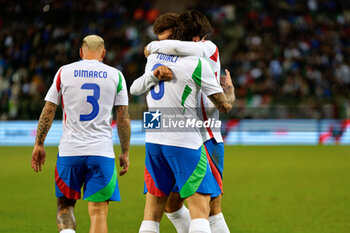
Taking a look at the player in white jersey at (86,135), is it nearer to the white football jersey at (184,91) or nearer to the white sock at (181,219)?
the white sock at (181,219)

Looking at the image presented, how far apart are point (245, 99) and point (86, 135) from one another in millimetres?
16325

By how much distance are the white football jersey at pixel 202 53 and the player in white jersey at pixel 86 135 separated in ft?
1.90

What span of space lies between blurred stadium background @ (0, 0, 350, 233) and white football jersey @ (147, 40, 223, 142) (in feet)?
8.82

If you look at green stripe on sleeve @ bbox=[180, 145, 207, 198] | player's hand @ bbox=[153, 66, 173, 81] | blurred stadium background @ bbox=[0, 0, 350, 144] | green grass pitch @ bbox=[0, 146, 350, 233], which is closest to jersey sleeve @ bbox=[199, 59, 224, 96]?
player's hand @ bbox=[153, 66, 173, 81]

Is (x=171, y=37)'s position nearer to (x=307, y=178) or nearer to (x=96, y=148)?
(x=96, y=148)

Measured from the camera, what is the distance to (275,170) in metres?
12.5

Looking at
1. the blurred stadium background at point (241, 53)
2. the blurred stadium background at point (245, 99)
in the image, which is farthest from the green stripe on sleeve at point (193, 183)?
the blurred stadium background at point (241, 53)

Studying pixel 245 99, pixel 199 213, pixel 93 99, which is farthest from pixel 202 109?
pixel 245 99

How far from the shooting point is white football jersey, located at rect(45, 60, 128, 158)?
438cm

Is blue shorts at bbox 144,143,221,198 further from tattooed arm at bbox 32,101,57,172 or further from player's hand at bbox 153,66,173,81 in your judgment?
tattooed arm at bbox 32,101,57,172

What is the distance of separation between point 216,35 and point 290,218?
1684cm

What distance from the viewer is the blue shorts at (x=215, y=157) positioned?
433 centimetres

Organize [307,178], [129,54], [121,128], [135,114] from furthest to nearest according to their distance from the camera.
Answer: [129,54] → [135,114] → [307,178] → [121,128]

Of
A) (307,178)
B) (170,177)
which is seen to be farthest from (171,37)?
(307,178)
